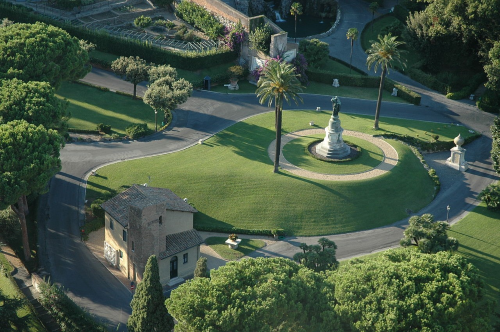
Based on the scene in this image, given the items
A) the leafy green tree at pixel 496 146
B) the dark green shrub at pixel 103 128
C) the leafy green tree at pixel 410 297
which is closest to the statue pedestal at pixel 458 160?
the leafy green tree at pixel 496 146

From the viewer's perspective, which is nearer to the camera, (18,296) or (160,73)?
(18,296)

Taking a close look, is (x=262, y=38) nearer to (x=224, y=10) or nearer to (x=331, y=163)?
(x=224, y=10)

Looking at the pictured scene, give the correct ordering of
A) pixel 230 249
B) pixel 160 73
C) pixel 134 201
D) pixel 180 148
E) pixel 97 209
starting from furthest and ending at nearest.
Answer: pixel 160 73 < pixel 180 148 < pixel 97 209 < pixel 230 249 < pixel 134 201

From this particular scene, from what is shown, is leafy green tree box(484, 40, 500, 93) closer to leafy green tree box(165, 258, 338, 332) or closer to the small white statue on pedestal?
the small white statue on pedestal

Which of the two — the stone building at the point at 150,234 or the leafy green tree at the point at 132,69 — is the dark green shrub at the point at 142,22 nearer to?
the leafy green tree at the point at 132,69

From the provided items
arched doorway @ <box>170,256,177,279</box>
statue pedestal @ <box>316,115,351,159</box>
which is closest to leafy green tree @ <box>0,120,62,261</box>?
arched doorway @ <box>170,256,177,279</box>

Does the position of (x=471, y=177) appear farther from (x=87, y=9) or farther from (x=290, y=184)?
(x=87, y=9)

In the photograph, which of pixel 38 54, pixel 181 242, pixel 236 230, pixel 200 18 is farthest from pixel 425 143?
pixel 38 54

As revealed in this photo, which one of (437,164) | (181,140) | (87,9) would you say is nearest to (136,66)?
(181,140)
